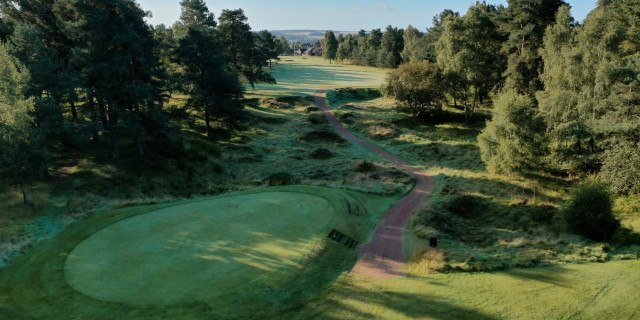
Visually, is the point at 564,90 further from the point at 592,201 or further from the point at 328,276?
the point at 328,276

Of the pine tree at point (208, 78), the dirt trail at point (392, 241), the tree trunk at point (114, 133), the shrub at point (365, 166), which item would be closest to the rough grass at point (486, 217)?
the dirt trail at point (392, 241)

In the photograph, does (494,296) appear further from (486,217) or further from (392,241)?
(486,217)

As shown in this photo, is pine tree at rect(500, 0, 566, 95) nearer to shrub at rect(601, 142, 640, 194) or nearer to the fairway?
shrub at rect(601, 142, 640, 194)

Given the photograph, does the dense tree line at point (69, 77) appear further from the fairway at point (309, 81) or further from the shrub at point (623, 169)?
the shrub at point (623, 169)

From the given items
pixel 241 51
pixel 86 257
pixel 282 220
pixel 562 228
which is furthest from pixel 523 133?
pixel 241 51

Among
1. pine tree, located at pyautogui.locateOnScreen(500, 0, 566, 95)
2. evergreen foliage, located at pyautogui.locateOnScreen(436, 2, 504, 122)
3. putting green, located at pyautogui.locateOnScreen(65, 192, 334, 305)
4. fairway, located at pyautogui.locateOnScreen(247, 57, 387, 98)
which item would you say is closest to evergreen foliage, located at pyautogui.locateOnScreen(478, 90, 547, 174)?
putting green, located at pyautogui.locateOnScreen(65, 192, 334, 305)
